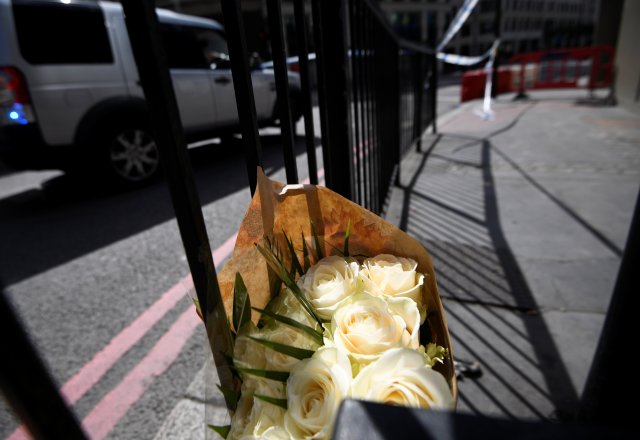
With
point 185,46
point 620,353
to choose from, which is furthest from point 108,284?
point 185,46

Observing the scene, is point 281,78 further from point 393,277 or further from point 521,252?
point 521,252

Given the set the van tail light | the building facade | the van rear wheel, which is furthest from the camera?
the building facade

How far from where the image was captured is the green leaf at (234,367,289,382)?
69 cm

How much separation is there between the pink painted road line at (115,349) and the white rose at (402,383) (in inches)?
49.2

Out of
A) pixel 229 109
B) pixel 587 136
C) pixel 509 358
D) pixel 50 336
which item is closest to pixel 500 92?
pixel 587 136

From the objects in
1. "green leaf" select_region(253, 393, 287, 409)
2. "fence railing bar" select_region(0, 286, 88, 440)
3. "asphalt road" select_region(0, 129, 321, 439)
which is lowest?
"asphalt road" select_region(0, 129, 321, 439)

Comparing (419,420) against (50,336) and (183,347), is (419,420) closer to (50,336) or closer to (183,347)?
(183,347)

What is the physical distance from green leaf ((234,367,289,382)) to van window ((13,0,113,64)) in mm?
5141

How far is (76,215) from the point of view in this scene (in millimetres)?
4582

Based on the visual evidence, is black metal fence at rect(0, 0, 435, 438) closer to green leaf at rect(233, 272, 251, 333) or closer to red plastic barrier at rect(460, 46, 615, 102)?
green leaf at rect(233, 272, 251, 333)

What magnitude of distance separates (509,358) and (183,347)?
181cm

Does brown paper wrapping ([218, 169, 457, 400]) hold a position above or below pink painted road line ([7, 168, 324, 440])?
above

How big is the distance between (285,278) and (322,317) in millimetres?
108

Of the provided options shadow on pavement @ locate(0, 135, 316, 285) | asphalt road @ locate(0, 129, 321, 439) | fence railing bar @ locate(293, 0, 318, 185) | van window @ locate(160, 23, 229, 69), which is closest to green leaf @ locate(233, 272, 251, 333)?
fence railing bar @ locate(293, 0, 318, 185)
